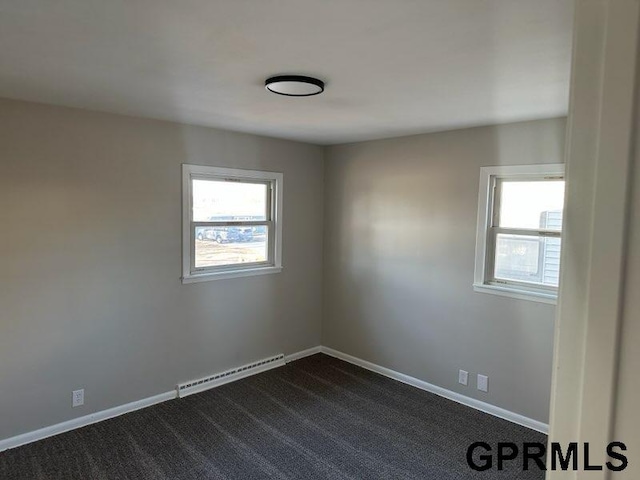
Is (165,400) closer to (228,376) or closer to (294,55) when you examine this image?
(228,376)

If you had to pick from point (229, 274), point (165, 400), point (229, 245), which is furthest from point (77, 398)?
point (229, 245)

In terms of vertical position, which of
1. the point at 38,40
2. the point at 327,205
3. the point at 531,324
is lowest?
the point at 531,324

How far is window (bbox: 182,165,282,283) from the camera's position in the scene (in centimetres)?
380

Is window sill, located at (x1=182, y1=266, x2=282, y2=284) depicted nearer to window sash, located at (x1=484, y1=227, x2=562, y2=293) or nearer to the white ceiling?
Result: the white ceiling

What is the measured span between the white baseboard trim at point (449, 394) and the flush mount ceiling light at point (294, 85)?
109 inches

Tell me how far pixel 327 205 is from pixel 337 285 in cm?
94

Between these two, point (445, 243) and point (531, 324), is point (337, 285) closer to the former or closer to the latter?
point (445, 243)

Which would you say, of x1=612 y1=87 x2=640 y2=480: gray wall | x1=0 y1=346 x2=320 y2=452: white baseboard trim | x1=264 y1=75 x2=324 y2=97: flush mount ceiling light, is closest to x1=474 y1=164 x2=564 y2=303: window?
x1=264 y1=75 x2=324 y2=97: flush mount ceiling light

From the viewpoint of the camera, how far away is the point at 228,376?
13.6 feet

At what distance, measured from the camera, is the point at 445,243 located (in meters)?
3.81

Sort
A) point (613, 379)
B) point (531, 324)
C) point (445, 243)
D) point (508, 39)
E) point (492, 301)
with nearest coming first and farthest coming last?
1. point (613, 379)
2. point (508, 39)
3. point (531, 324)
4. point (492, 301)
5. point (445, 243)

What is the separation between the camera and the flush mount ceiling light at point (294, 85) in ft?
7.21

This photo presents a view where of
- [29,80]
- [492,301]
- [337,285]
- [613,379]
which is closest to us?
[613,379]

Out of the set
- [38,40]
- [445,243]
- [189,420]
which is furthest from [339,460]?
[38,40]
